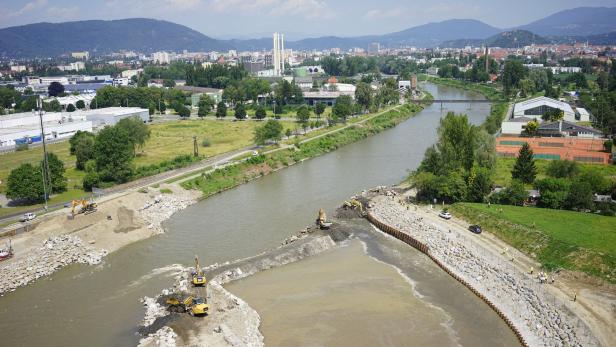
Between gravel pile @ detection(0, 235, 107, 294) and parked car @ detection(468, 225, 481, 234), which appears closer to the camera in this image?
gravel pile @ detection(0, 235, 107, 294)

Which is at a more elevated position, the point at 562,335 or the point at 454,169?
the point at 454,169

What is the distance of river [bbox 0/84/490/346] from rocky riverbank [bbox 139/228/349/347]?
22.2 inches

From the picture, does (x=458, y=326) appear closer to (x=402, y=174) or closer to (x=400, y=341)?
(x=400, y=341)

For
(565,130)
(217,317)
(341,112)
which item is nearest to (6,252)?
(217,317)

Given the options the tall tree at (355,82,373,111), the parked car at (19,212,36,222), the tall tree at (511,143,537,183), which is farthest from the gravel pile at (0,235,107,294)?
the tall tree at (355,82,373,111)

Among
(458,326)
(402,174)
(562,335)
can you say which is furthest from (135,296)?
(402,174)

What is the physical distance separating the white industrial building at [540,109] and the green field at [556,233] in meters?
23.7

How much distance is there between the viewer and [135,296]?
47.3 ft

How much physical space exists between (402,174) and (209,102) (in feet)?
97.6

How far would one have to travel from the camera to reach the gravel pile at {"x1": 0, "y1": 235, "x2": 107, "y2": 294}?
602 inches

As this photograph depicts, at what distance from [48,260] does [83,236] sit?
5.84 feet

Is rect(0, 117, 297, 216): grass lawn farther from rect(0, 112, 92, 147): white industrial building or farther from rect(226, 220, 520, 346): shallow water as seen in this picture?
rect(226, 220, 520, 346): shallow water

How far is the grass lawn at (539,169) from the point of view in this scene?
23.6m

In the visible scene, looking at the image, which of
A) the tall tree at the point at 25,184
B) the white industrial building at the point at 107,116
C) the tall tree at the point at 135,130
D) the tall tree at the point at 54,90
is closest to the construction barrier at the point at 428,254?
the tall tree at the point at 25,184
